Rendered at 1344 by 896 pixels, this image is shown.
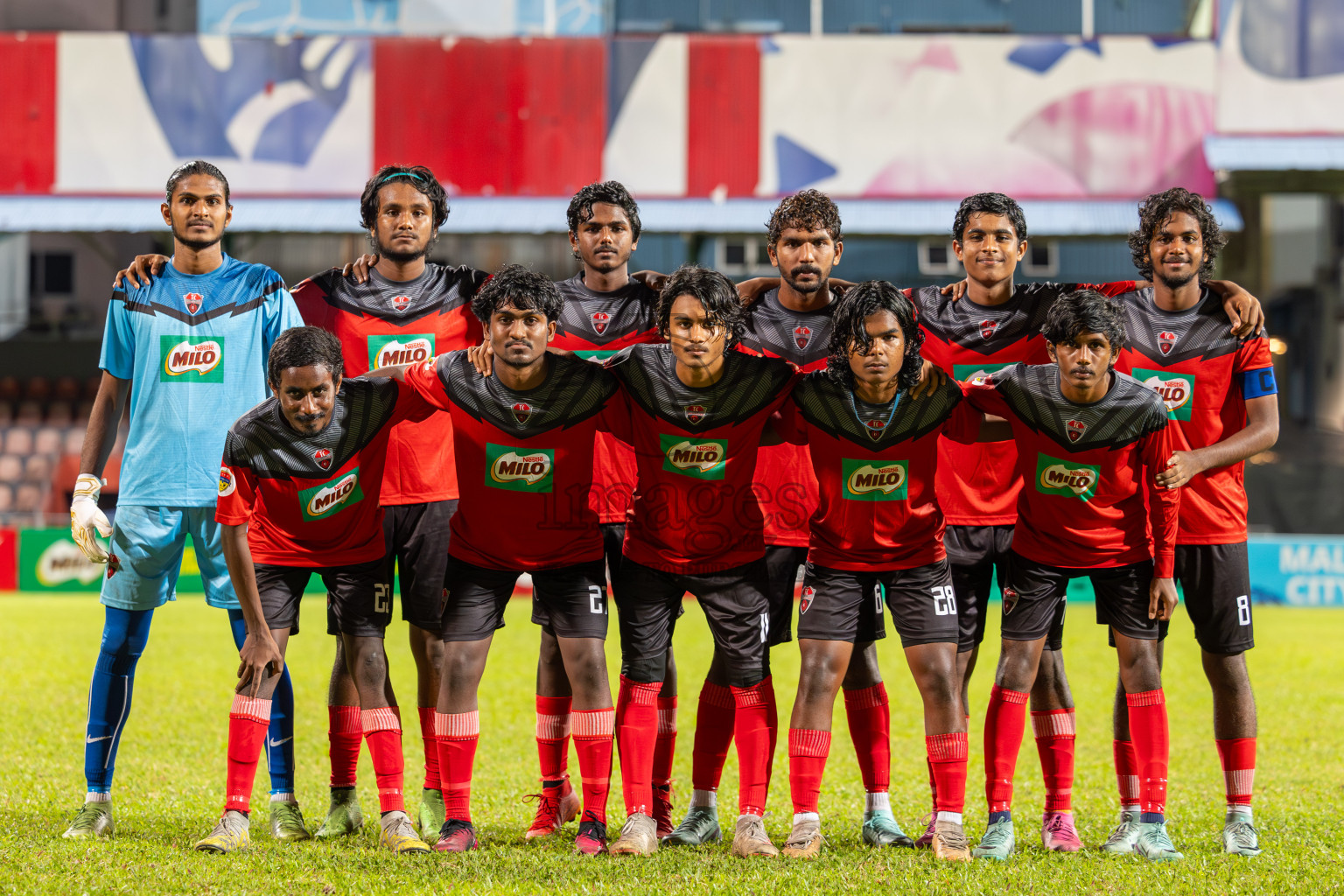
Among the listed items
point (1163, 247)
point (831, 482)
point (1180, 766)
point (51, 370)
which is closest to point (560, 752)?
point (831, 482)

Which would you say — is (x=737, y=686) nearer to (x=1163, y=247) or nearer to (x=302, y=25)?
(x=1163, y=247)

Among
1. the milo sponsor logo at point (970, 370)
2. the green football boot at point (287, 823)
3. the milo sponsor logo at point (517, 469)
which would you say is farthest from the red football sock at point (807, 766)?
the green football boot at point (287, 823)

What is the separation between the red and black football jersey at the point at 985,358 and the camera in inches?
189

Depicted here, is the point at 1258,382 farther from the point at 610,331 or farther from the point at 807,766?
the point at 610,331

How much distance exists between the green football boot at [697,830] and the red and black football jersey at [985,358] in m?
1.45

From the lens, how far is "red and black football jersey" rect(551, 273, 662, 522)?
5.04 meters

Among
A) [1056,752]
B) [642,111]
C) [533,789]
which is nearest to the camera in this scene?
[1056,752]

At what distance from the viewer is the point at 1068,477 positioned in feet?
14.5

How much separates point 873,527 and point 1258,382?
163cm

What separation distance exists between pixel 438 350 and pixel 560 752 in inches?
65.5

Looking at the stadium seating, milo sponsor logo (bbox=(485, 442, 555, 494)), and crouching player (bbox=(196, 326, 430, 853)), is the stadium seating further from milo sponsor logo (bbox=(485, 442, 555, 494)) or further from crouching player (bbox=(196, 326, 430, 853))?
milo sponsor logo (bbox=(485, 442, 555, 494))

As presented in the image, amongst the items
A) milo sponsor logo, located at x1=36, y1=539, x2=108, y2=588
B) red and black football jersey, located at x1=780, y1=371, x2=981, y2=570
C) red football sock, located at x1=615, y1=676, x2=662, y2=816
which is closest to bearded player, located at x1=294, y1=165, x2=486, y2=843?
red football sock, located at x1=615, y1=676, x2=662, y2=816

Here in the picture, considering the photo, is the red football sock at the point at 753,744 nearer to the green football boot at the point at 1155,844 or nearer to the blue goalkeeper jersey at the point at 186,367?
the green football boot at the point at 1155,844

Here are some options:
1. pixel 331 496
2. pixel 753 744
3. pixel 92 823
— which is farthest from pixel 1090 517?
pixel 92 823
